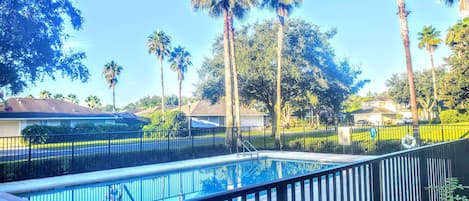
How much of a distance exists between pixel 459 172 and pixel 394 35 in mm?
26653

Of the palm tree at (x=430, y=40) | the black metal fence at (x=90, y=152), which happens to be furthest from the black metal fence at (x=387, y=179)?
the palm tree at (x=430, y=40)

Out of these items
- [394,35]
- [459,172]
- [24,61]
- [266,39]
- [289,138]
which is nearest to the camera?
[459,172]

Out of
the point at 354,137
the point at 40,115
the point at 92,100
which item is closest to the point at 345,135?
the point at 354,137

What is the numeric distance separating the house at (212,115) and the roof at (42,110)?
9.02 m

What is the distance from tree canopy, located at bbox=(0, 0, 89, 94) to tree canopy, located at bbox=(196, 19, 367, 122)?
1261 cm

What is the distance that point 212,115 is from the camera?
35.3 meters

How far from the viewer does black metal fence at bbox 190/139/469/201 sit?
6.03 feet

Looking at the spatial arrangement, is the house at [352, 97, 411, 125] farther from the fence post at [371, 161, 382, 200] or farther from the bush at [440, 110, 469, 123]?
the fence post at [371, 161, 382, 200]

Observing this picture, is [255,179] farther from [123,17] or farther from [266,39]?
[123,17]

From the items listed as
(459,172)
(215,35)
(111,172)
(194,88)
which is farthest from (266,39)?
(459,172)

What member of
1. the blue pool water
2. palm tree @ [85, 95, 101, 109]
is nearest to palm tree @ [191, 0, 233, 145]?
the blue pool water

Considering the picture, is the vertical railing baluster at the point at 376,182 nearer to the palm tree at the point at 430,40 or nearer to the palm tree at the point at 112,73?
the palm tree at the point at 430,40

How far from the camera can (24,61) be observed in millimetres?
9078

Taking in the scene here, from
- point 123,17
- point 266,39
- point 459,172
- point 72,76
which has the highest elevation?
point 123,17
